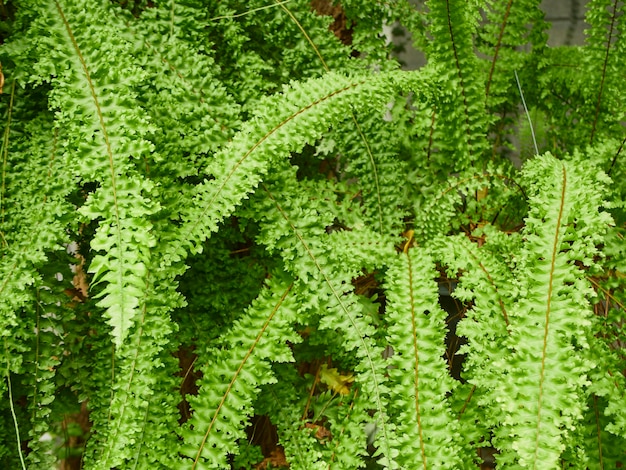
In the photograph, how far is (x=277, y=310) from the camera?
1004 millimetres

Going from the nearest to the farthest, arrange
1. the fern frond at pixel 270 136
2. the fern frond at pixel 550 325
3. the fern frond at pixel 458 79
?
1. the fern frond at pixel 550 325
2. the fern frond at pixel 270 136
3. the fern frond at pixel 458 79

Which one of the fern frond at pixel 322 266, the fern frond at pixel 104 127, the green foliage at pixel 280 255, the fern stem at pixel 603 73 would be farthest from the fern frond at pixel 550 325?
the fern frond at pixel 104 127

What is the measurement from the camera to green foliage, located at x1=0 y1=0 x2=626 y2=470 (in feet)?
2.81

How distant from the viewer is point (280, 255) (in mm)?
1075

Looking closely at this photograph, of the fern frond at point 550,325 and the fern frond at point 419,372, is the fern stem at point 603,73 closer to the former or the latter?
the fern frond at point 550,325

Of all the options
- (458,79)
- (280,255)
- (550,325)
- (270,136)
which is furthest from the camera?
A: (458,79)

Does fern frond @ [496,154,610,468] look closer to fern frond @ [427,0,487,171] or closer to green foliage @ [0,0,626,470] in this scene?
green foliage @ [0,0,626,470]

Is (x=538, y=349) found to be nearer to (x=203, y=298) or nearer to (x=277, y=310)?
(x=277, y=310)

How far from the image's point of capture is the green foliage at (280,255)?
0.86m

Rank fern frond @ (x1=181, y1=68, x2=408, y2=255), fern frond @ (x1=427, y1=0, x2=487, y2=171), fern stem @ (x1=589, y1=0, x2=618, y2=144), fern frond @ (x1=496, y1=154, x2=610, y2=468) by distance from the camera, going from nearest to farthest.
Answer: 1. fern frond @ (x1=496, y1=154, x2=610, y2=468)
2. fern frond @ (x1=181, y1=68, x2=408, y2=255)
3. fern frond @ (x1=427, y1=0, x2=487, y2=171)
4. fern stem @ (x1=589, y1=0, x2=618, y2=144)

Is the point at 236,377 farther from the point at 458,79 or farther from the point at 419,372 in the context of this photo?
the point at 458,79

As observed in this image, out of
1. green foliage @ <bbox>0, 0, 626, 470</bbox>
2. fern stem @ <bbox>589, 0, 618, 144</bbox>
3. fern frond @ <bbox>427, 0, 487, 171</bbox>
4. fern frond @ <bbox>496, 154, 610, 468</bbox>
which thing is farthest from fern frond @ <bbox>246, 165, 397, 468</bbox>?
fern stem @ <bbox>589, 0, 618, 144</bbox>

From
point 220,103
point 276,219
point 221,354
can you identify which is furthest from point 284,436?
point 220,103

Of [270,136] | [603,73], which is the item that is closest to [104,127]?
[270,136]
